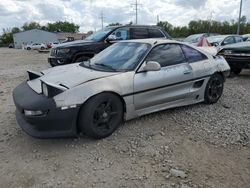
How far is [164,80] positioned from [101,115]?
1321 millimetres

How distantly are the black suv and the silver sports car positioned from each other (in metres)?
3.36

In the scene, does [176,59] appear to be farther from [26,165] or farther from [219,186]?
[26,165]

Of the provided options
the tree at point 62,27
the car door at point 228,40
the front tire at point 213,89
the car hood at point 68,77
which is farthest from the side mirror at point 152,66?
the tree at point 62,27

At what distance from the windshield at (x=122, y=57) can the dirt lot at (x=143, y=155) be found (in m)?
0.97

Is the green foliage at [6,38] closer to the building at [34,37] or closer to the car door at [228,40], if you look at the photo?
the building at [34,37]

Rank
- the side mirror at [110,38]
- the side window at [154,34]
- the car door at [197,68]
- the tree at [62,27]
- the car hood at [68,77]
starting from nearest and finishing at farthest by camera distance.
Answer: the car hood at [68,77] → the car door at [197,68] → the side mirror at [110,38] → the side window at [154,34] → the tree at [62,27]

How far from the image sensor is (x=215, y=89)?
5.93 meters

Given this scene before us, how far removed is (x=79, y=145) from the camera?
4078mm

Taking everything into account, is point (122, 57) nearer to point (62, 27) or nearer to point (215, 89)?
point (215, 89)

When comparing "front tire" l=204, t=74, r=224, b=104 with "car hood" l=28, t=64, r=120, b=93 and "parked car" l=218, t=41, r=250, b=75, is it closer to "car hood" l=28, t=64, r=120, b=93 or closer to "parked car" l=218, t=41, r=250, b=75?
"car hood" l=28, t=64, r=120, b=93

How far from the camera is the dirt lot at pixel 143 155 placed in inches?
129

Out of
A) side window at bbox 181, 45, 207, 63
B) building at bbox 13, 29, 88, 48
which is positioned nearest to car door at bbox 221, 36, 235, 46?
side window at bbox 181, 45, 207, 63

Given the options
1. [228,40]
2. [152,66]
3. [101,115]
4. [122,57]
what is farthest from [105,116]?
[228,40]

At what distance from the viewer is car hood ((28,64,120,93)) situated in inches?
162
